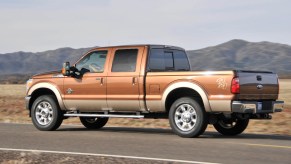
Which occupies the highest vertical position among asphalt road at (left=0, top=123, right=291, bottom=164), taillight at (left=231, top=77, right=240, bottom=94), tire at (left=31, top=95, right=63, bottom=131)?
taillight at (left=231, top=77, right=240, bottom=94)

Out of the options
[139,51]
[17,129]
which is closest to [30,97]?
[17,129]

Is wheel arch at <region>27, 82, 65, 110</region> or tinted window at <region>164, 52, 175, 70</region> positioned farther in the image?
wheel arch at <region>27, 82, 65, 110</region>

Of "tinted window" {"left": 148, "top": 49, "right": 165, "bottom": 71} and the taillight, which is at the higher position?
"tinted window" {"left": 148, "top": 49, "right": 165, "bottom": 71}

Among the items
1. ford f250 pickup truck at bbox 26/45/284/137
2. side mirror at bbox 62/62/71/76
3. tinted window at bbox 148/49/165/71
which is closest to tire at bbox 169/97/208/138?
ford f250 pickup truck at bbox 26/45/284/137

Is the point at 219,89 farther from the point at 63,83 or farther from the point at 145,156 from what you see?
the point at 63,83

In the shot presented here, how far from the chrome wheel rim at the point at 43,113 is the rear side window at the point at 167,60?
294cm

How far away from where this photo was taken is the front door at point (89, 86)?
41.6 feet

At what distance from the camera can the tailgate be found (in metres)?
10.8

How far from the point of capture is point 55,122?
13.2 m

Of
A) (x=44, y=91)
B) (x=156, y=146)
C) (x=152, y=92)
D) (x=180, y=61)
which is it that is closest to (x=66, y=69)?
(x=44, y=91)

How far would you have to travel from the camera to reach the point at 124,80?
40.1 ft

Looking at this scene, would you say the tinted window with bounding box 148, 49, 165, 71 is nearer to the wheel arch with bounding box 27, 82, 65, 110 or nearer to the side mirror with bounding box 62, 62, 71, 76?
the side mirror with bounding box 62, 62, 71, 76

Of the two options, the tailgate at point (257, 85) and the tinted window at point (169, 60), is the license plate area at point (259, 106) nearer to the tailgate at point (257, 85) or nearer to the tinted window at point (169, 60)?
the tailgate at point (257, 85)

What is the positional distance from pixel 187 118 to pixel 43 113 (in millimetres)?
3993
